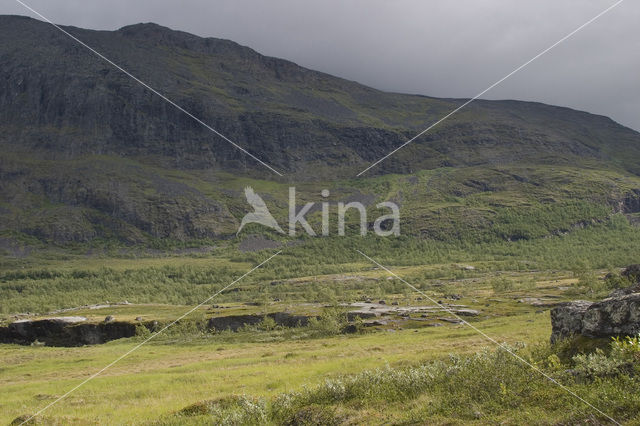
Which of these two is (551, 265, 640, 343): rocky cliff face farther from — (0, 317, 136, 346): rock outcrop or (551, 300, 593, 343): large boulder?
(0, 317, 136, 346): rock outcrop

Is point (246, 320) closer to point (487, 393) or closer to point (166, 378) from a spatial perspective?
point (166, 378)

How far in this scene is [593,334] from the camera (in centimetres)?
1958

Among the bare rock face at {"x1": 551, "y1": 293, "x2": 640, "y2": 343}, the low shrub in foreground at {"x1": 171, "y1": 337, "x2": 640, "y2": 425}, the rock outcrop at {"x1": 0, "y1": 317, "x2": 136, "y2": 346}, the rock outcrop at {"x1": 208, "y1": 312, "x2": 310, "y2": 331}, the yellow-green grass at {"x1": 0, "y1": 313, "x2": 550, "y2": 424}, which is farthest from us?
the rock outcrop at {"x1": 0, "y1": 317, "x2": 136, "y2": 346}

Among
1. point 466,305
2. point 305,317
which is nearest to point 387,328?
point 305,317

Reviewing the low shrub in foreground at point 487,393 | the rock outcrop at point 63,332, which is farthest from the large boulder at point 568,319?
the rock outcrop at point 63,332

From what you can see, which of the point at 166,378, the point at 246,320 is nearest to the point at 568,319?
the point at 166,378

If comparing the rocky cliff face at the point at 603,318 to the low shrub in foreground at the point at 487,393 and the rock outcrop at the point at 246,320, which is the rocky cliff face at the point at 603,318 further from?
the rock outcrop at the point at 246,320

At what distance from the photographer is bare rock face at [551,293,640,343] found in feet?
59.8

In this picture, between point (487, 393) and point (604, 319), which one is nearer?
point (487, 393)

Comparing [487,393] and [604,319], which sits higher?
[604,319]

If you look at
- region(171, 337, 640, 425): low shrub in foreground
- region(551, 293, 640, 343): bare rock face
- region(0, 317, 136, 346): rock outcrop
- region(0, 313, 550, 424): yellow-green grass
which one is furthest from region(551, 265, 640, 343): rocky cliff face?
region(0, 317, 136, 346): rock outcrop

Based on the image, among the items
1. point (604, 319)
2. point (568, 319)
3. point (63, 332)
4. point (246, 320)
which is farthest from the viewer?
point (63, 332)

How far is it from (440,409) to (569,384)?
13.3 feet

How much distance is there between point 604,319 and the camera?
1920cm
